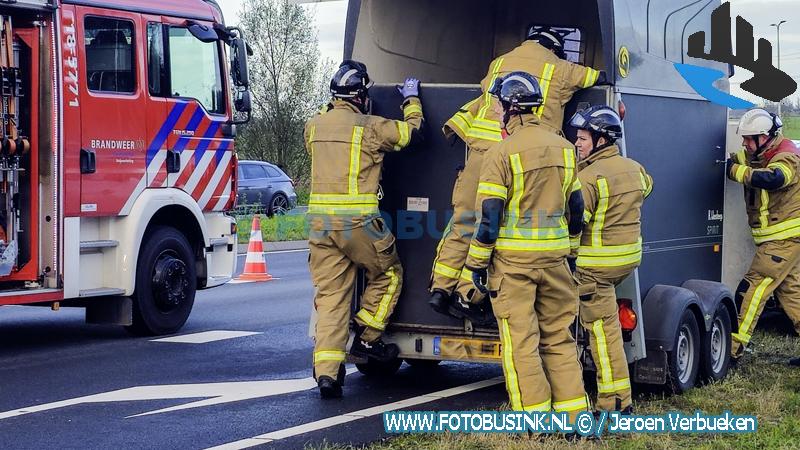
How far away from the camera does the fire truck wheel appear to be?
11.3 metres

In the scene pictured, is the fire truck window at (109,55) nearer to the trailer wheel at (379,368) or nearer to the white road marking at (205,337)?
the white road marking at (205,337)

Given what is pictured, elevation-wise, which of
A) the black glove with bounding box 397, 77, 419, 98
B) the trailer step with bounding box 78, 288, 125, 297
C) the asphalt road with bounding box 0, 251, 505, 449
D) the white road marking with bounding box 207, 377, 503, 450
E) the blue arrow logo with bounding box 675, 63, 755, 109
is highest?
the blue arrow logo with bounding box 675, 63, 755, 109

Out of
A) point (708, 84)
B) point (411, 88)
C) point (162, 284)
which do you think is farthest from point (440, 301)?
point (162, 284)

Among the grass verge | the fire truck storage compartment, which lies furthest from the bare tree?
the fire truck storage compartment

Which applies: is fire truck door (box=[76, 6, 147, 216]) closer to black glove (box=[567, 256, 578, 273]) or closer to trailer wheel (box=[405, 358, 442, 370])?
trailer wheel (box=[405, 358, 442, 370])

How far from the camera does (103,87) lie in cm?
1084

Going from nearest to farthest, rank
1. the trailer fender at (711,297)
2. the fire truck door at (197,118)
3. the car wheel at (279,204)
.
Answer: the trailer fender at (711,297) < the fire truck door at (197,118) < the car wheel at (279,204)

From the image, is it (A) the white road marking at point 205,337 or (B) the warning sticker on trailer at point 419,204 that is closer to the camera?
(B) the warning sticker on trailer at point 419,204

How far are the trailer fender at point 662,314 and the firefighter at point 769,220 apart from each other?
50.1 inches

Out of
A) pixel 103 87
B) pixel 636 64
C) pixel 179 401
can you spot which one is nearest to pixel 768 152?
pixel 636 64

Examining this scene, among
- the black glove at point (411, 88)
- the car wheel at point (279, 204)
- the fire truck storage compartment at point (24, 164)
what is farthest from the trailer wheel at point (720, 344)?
the car wheel at point (279, 204)

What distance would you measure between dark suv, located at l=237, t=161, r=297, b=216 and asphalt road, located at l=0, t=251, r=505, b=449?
1850 centimetres

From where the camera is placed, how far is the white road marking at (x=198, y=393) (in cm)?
817

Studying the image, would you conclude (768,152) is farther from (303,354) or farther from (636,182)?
(303,354)
